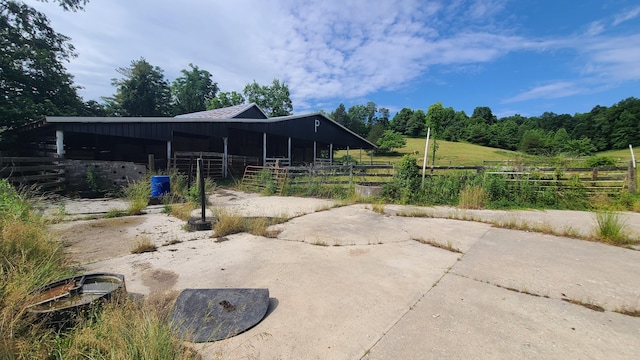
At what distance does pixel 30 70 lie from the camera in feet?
60.5

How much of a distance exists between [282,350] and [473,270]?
2.71 m

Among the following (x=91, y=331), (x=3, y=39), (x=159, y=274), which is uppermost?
(x=3, y=39)

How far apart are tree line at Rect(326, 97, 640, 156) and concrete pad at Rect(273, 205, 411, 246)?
34.1m

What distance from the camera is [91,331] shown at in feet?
5.99

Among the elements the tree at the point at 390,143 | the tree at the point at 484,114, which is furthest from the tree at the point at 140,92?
the tree at the point at 484,114

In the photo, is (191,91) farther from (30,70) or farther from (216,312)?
(216,312)

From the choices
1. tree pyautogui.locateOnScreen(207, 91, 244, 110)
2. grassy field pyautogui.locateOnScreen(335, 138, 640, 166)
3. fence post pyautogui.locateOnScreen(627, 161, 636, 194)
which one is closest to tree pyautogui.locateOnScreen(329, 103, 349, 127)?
grassy field pyautogui.locateOnScreen(335, 138, 640, 166)

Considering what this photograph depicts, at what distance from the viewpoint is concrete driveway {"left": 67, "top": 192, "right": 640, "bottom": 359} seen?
2.05 metres

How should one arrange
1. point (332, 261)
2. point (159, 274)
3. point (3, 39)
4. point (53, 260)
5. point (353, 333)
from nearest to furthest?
point (353, 333), point (53, 260), point (159, 274), point (332, 261), point (3, 39)

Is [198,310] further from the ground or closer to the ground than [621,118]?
closer to the ground

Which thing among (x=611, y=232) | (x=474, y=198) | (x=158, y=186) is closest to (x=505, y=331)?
(x=611, y=232)

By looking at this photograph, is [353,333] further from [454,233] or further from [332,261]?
[454,233]

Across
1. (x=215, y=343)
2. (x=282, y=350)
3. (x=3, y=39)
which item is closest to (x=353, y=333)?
(x=282, y=350)

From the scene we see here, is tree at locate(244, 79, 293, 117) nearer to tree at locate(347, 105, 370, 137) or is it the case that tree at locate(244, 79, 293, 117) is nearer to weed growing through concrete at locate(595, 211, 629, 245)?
tree at locate(347, 105, 370, 137)
